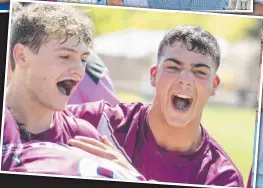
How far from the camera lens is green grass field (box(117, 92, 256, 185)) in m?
2.15

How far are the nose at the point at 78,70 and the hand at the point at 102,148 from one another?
7.7 inches

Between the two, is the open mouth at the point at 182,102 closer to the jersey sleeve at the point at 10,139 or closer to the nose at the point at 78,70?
the nose at the point at 78,70

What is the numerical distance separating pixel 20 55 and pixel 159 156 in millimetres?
539

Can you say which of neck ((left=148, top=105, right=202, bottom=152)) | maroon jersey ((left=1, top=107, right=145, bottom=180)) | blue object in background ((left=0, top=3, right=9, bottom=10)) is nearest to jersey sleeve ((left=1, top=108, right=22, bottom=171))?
maroon jersey ((left=1, top=107, right=145, bottom=180))

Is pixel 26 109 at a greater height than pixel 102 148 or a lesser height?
greater

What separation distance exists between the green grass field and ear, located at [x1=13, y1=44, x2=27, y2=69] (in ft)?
1.03

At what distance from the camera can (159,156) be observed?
7.09ft

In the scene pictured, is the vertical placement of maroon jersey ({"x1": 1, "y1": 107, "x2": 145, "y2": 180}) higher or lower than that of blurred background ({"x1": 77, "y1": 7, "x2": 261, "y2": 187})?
lower

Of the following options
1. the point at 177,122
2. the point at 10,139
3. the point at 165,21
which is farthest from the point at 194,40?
the point at 10,139

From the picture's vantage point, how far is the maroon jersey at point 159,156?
85.0 inches

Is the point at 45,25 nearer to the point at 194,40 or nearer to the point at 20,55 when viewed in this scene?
the point at 20,55

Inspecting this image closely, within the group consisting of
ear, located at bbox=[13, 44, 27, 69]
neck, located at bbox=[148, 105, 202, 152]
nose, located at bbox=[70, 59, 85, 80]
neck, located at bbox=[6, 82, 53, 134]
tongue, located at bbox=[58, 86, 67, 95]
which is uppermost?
ear, located at bbox=[13, 44, 27, 69]

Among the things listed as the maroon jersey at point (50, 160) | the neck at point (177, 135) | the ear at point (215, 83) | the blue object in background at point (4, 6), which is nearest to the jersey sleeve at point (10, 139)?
A: the maroon jersey at point (50, 160)

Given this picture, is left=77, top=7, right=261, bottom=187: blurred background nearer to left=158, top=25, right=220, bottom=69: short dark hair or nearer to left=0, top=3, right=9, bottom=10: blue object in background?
left=158, top=25, right=220, bottom=69: short dark hair
